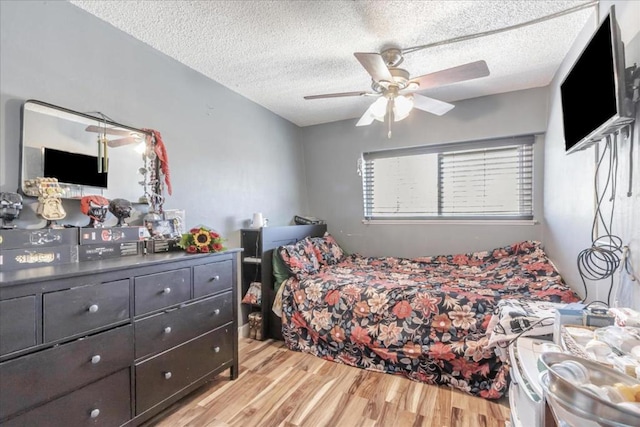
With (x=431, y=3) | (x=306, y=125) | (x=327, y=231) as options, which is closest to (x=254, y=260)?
(x=327, y=231)

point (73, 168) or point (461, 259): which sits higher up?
point (73, 168)

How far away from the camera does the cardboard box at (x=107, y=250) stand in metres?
1.63

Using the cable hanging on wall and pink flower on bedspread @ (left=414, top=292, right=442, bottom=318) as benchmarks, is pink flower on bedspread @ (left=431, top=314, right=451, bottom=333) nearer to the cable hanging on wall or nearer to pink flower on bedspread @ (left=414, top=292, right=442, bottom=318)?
pink flower on bedspread @ (left=414, top=292, right=442, bottom=318)

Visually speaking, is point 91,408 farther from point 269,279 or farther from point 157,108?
point 157,108

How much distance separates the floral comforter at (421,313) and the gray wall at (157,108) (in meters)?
1.05

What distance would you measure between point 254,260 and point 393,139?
2161 millimetres

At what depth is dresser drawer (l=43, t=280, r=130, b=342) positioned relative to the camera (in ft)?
4.04

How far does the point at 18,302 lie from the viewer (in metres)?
1.14

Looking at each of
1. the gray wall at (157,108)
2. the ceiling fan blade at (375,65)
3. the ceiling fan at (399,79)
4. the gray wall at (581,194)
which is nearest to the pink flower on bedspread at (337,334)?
the gray wall at (157,108)

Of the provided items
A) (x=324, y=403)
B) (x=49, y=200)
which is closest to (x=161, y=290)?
(x=49, y=200)

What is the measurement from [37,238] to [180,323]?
0.83 metres

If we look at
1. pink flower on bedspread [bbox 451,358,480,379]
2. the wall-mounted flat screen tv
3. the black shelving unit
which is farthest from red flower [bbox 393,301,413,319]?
the wall-mounted flat screen tv

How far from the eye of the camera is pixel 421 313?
2162mm

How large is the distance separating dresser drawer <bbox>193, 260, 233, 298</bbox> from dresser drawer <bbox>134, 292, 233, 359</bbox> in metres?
0.06
